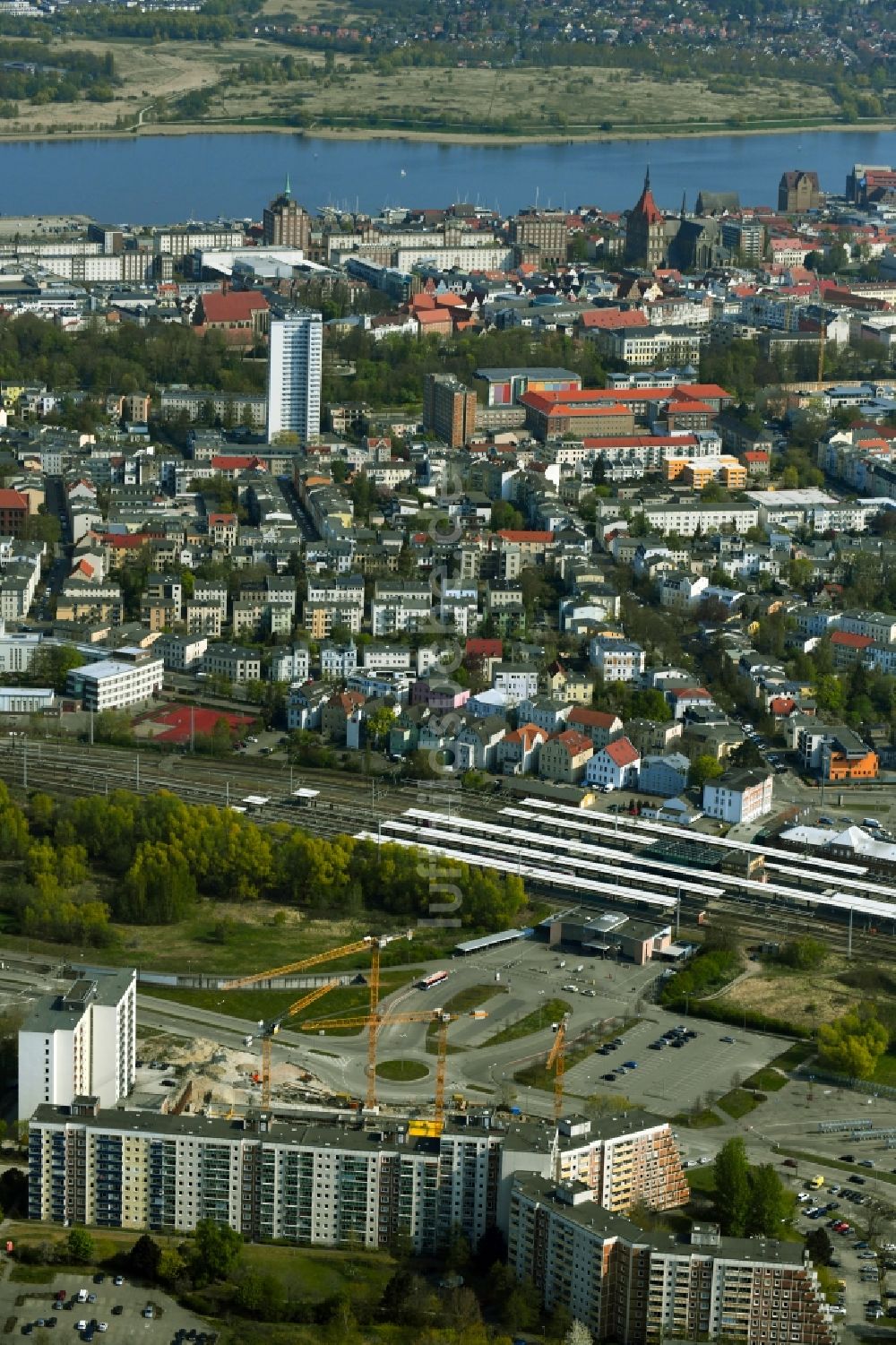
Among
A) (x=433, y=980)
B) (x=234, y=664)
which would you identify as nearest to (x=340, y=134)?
(x=234, y=664)

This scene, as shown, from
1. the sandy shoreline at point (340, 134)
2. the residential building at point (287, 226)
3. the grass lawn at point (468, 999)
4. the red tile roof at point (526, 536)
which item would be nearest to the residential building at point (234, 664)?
the red tile roof at point (526, 536)

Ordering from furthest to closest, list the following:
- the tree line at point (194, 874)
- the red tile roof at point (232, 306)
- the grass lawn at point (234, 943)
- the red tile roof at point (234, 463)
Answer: the red tile roof at point (232, 306) < the red tile roof at point (234, 463) < the tree line at point (194, 874) < the grass lawn at point (234, 943)

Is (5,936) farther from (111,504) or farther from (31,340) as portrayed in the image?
(31,340)

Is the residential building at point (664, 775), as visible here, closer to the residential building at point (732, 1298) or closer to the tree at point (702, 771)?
the tree at point (702, 771)

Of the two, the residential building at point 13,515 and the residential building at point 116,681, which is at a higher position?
the residential building at point 13,515

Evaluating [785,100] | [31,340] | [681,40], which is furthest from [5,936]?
[681,40]

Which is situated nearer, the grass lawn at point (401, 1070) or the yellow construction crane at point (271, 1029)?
the yellow construction crane at point (271, 1029)
